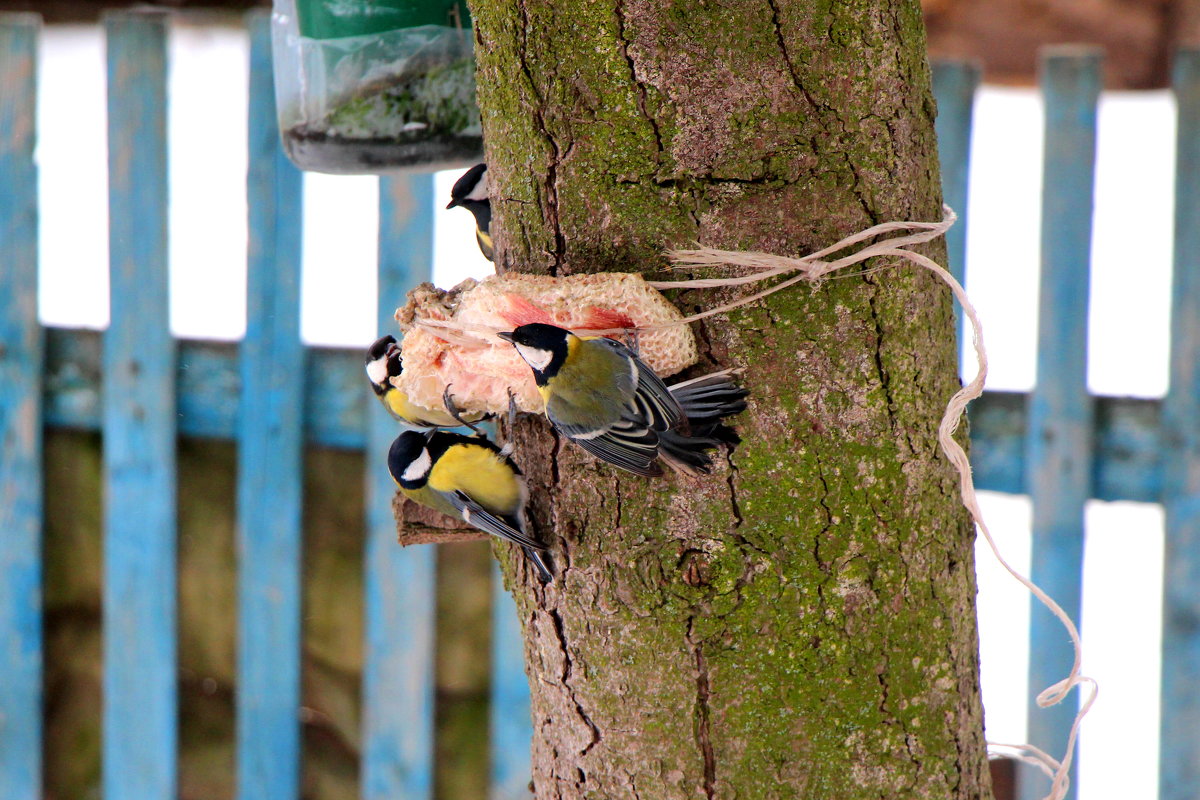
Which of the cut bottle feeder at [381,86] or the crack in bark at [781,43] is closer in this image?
the crack in bark at [781,43]

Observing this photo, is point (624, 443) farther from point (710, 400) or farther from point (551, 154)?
point (551, 154)

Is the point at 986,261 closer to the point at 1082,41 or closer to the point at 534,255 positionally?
the point at 1082,41

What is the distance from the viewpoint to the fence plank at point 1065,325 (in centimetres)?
226

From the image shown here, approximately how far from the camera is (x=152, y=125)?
2539 millimetres

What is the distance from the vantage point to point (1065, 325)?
7.48ft

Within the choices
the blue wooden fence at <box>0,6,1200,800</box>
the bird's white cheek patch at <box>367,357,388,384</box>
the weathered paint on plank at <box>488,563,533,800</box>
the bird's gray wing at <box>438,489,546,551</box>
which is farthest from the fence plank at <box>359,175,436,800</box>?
the bird's gray wing at <box>438,489,546,551</box>

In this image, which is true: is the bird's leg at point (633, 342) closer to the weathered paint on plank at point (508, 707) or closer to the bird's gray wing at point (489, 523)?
the bird's gray wing at point (489, 523)

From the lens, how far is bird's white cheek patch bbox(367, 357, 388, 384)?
164cm

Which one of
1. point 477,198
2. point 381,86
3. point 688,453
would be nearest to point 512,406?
point 688,453

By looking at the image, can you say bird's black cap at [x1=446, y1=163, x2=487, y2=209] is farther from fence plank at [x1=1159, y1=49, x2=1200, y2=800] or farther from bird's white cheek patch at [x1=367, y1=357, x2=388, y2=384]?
fence plank at [x1=1159, y1=49, x2=1200, y2=800]

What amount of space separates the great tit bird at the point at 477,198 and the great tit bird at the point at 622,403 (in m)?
0.47

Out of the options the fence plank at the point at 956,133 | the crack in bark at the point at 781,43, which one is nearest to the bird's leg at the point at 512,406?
the crack in bark at the point at 781,43

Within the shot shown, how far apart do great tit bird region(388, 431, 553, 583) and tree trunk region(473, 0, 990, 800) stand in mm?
261

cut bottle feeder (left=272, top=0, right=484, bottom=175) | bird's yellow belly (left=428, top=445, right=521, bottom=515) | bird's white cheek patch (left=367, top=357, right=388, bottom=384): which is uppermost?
cut bottle feeder (left=272, top=0, right=484, bottom=175)
